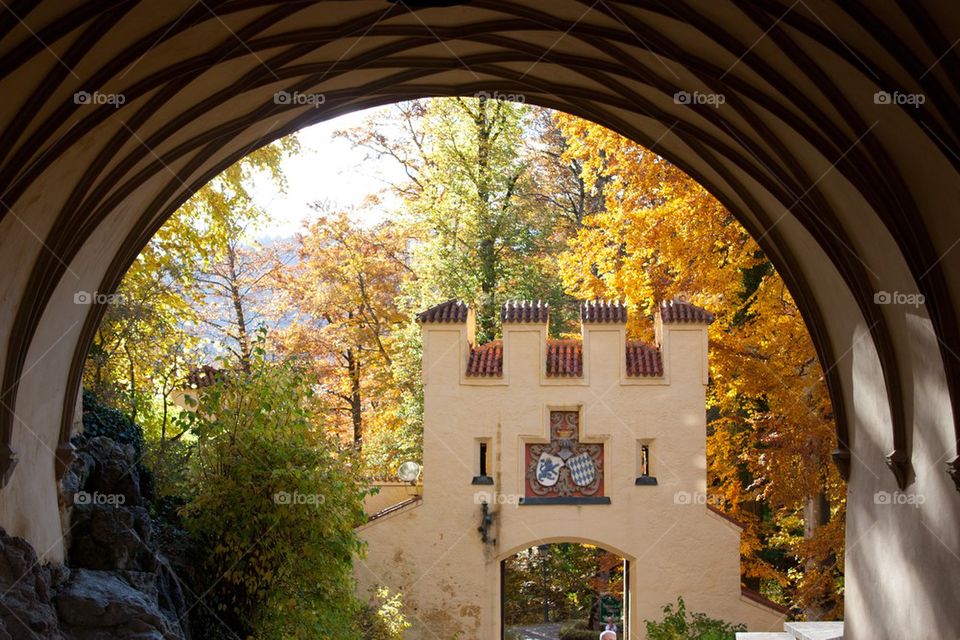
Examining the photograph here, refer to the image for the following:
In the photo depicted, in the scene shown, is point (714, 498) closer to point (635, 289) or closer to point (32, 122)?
point (635, 289)

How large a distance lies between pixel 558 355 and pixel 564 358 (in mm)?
117

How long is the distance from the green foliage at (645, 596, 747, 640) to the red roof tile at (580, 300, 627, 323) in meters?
4.24

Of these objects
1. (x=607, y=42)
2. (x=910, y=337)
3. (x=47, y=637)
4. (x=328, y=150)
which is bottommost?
(x=47, y=637)

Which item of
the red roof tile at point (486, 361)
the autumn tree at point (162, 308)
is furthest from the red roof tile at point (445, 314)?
the autumn tree at point (162, 308)

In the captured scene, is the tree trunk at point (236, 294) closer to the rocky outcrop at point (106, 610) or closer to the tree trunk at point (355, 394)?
the tree trunk at point (355, 394)

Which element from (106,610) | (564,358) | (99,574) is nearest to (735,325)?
(564,358)

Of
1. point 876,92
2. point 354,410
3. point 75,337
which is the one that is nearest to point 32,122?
point 75,337

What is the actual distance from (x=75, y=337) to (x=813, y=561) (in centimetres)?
1054

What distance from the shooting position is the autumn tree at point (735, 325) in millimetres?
15266

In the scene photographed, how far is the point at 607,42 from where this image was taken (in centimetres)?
820

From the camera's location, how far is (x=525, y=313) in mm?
17281

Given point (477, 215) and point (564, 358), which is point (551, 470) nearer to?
point (564, 358)

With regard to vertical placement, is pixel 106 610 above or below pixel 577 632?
above

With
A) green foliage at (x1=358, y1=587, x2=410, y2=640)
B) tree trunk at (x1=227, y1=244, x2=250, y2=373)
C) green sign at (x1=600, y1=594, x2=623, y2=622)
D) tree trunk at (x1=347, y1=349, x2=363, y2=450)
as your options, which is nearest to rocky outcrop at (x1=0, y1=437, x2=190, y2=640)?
green foliage at (x1=358, y1=587, x2=410, y2=640)
